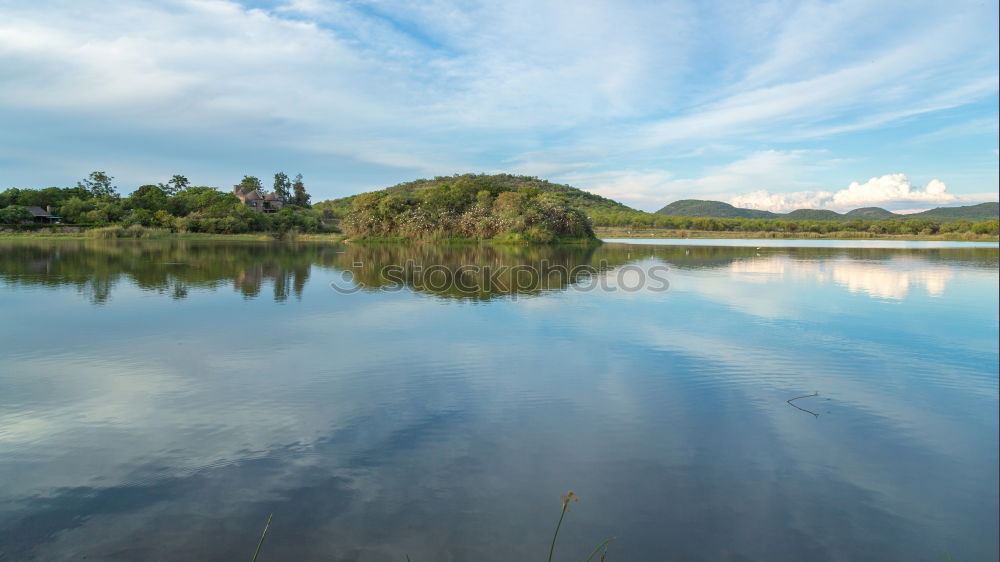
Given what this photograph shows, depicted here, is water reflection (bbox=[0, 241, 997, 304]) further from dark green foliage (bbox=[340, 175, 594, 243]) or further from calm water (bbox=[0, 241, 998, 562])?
dark green foliage (bbox=[340, 175, 594, 243])

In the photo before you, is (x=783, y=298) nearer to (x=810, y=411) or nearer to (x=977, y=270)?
(x=810, y=411)

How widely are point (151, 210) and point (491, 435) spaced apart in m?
70.9

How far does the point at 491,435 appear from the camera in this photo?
581 cm

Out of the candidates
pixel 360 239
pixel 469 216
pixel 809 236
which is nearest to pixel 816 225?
pixel 809 236

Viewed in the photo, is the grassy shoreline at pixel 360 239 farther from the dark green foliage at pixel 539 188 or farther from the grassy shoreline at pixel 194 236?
the dark green foliage at pixel 539 188

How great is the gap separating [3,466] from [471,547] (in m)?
4.44

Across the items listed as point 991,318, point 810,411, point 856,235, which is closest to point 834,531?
point 810,411

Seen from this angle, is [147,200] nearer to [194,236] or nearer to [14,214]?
[194,236]

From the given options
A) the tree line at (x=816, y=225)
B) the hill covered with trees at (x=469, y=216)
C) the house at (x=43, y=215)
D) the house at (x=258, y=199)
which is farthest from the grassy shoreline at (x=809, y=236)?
the house at (x=43, y=215)

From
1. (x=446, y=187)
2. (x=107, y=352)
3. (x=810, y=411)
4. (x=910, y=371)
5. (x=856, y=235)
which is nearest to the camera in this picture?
(x=810, y=411)

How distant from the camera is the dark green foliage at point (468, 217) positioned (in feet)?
173

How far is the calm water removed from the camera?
4023mm

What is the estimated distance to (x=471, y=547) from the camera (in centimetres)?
385

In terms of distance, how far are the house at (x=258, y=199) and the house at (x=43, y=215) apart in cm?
2664
